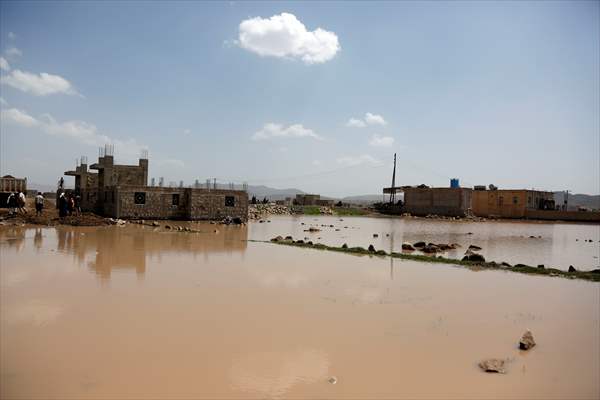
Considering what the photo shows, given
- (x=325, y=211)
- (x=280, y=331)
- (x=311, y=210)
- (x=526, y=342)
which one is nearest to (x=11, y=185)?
(x=280, y=331)

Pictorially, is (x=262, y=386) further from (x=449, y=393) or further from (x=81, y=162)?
(x=81, y=162)

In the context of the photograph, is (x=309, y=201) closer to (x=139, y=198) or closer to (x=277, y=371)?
(x=139, y=198)

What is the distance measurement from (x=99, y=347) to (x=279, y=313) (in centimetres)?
313

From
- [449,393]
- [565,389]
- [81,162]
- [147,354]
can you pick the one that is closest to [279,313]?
[147,354]

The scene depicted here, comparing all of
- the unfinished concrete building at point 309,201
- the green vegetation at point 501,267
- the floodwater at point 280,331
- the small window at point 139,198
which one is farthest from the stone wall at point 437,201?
the floodwater at point 280,331

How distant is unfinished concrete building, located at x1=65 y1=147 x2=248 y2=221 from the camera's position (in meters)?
28.2

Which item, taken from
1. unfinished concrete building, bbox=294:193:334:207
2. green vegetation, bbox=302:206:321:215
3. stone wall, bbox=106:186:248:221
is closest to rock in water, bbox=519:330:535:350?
stone wall, bbox=106:186:248:221

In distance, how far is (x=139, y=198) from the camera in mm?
28500

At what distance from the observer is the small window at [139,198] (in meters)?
28.3

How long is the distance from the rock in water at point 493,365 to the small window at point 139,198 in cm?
2569

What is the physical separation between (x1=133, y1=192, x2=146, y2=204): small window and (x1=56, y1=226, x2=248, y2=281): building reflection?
5452 mm

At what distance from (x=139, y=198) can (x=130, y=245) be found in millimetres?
12728

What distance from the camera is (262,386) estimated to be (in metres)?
5.16

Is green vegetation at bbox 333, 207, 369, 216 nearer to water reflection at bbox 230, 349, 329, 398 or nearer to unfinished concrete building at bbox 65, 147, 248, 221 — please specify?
unfinished concrete building at bbox 65, 147, 248, 221
